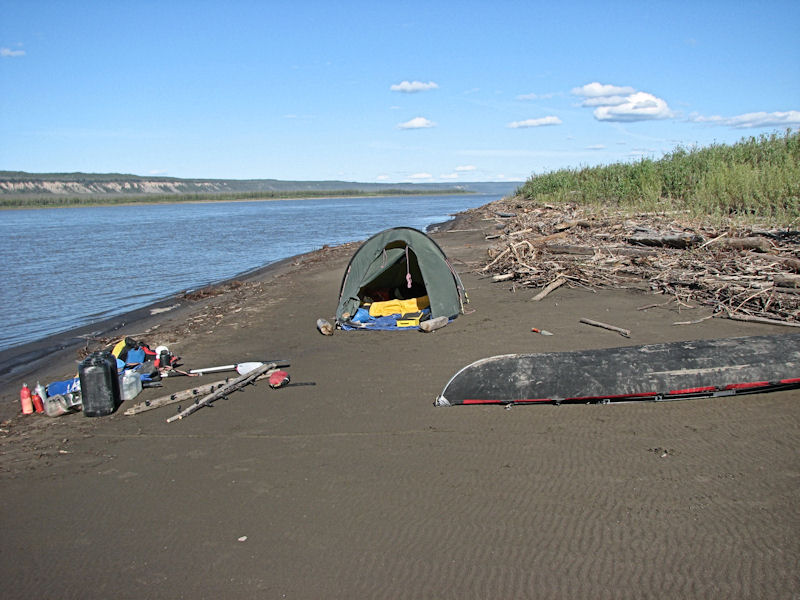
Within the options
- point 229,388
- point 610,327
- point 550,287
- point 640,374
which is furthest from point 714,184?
point 229,388

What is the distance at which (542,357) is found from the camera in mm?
6500

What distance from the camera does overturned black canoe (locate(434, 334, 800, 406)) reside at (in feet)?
19.6

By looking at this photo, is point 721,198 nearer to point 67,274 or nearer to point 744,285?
point 744,285

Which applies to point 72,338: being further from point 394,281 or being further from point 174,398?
point 394,281

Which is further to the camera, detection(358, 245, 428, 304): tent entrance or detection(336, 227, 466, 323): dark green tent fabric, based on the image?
detection(358, 245, 428, 304): tent entrance

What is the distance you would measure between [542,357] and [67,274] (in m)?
20.5

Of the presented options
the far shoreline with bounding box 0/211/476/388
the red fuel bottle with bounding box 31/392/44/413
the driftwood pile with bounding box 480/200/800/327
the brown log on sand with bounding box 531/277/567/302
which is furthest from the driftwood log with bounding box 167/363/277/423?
the driftwood pile with bounding box 480/200/800/327

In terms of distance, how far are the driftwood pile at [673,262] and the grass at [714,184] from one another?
166 cm

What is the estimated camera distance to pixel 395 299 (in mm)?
11938

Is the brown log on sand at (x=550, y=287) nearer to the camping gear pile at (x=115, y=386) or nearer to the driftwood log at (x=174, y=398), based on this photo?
the camping gear pile at (x=115, y=386)

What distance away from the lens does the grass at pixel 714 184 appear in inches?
609

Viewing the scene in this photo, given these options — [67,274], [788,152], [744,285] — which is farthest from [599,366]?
[67,274]

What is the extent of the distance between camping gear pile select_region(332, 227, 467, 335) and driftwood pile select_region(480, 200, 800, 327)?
2055mm

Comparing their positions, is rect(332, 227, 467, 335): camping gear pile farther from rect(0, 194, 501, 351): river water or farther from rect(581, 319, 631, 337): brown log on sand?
rect(0, 194, 501, 351): river water
